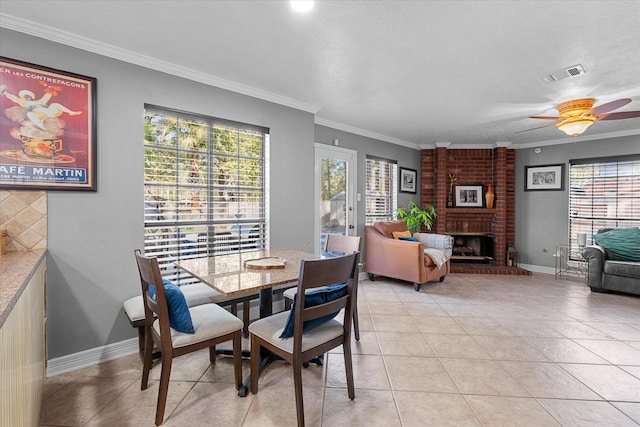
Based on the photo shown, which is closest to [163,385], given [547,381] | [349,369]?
[349,369]

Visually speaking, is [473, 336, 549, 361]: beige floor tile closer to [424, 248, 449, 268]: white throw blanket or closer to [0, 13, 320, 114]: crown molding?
[424, 248, 449, 268]: white throw blanket

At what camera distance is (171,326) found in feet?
5.79

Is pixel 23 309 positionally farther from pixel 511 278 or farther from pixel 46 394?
pixel 511 278

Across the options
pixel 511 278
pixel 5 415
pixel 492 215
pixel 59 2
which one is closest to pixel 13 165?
pixel 59 2

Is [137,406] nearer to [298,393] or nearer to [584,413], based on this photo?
[298,393]

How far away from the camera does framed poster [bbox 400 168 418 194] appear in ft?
19.0

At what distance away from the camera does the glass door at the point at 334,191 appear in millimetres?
4367

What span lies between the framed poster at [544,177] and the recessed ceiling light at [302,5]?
19.0 feet

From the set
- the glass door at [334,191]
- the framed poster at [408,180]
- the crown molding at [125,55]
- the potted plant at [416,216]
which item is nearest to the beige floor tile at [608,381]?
the glass door at [334,191]

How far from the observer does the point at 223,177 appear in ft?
10.2

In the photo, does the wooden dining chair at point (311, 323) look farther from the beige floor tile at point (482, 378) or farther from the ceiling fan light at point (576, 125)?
the ceiling fan light at point (576, 125)

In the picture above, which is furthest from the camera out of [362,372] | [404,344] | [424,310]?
[424,310]

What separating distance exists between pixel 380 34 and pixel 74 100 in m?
2.31

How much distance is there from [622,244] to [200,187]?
221 inches
